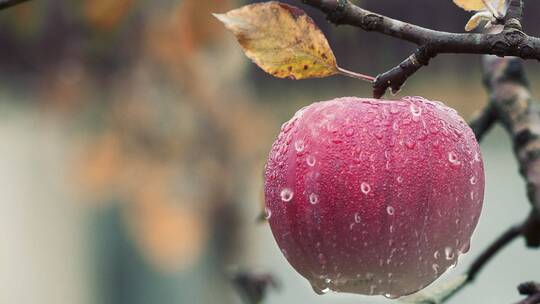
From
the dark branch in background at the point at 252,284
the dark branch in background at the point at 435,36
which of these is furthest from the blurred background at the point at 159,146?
the dark branch in background at the point at 435,36

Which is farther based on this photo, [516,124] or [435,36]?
[516,124]

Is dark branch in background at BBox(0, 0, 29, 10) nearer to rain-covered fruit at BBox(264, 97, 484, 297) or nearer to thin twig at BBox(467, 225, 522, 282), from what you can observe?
rain-covered fruit at BBox(264, 97, 484, 297)

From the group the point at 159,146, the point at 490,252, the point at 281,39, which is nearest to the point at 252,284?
the point at 490,252

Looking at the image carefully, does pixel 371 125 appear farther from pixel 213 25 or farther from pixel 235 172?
pixel 235 172

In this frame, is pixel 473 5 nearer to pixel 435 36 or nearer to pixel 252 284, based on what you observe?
pixel 435 36

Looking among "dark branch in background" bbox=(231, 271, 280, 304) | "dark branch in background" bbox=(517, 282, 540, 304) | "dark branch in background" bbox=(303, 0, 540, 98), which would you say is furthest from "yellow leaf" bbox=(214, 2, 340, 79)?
"dark branch in background" bbox=(231, 271, 280, 304)

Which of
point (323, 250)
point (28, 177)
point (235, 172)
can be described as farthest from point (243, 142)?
point (323, 250)

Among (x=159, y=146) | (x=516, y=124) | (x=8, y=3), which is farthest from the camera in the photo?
(x=159, y=146)
